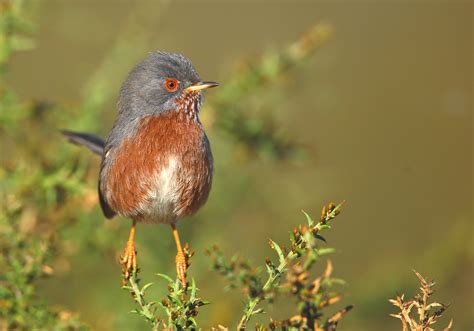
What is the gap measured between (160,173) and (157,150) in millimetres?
131

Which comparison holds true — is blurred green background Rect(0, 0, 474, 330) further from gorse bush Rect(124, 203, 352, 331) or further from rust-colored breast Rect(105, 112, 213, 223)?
gorse bush Rect(124, 203, 352, 331)

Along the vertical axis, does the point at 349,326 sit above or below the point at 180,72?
below

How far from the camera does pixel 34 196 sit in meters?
4.01

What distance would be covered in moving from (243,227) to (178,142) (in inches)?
63.6

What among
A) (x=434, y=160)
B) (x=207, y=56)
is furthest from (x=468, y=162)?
(x=207, y=56)

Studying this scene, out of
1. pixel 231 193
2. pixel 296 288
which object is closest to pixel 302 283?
pixel 296 288

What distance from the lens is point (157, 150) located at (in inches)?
147

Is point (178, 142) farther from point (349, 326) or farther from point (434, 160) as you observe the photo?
point (434, 160)

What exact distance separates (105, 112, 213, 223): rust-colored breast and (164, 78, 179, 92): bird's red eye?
0.21m

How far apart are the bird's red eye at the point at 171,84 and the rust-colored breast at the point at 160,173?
0.21m

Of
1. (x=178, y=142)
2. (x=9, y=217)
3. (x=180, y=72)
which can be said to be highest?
(x=180, y=72)

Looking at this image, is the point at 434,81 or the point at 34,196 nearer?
the point at 34,196

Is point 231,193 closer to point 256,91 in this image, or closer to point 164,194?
point 256,91

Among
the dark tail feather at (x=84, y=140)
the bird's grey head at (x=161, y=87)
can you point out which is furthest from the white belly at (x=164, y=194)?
→ the dark tail feather at (x=84, y=140)
